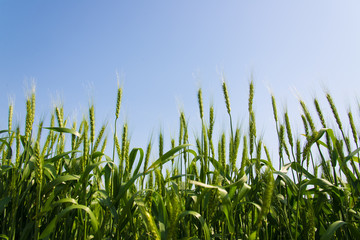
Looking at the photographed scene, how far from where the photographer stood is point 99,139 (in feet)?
6.20

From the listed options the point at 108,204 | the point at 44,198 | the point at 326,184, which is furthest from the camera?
the point at 326,184

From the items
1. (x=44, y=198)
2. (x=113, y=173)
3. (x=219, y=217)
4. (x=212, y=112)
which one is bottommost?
(x=219, y=217)

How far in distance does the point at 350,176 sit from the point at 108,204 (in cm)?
155

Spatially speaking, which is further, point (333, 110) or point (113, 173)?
point (333, 110)

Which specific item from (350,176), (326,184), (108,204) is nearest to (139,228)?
(108,204)

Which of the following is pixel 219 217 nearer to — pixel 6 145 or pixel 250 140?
pixel 250 140

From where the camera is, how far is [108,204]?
160 centimetres

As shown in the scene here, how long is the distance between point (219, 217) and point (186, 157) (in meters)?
0.45

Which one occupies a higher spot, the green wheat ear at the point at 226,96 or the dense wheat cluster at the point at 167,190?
the green wheat ear at the point at 226,96

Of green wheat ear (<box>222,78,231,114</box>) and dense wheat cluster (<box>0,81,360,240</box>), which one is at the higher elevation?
green wheat ear (<box>222,78,231,114</box>)

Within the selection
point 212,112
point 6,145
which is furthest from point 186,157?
point 6,145

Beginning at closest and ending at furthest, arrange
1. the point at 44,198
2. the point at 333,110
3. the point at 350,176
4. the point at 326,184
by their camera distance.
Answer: the point at 44,198 → the point at 326,184 → the point at 350,176 → the point at 333,110

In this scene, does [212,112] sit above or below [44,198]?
above

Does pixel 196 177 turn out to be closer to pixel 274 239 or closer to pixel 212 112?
pixel 212 112
